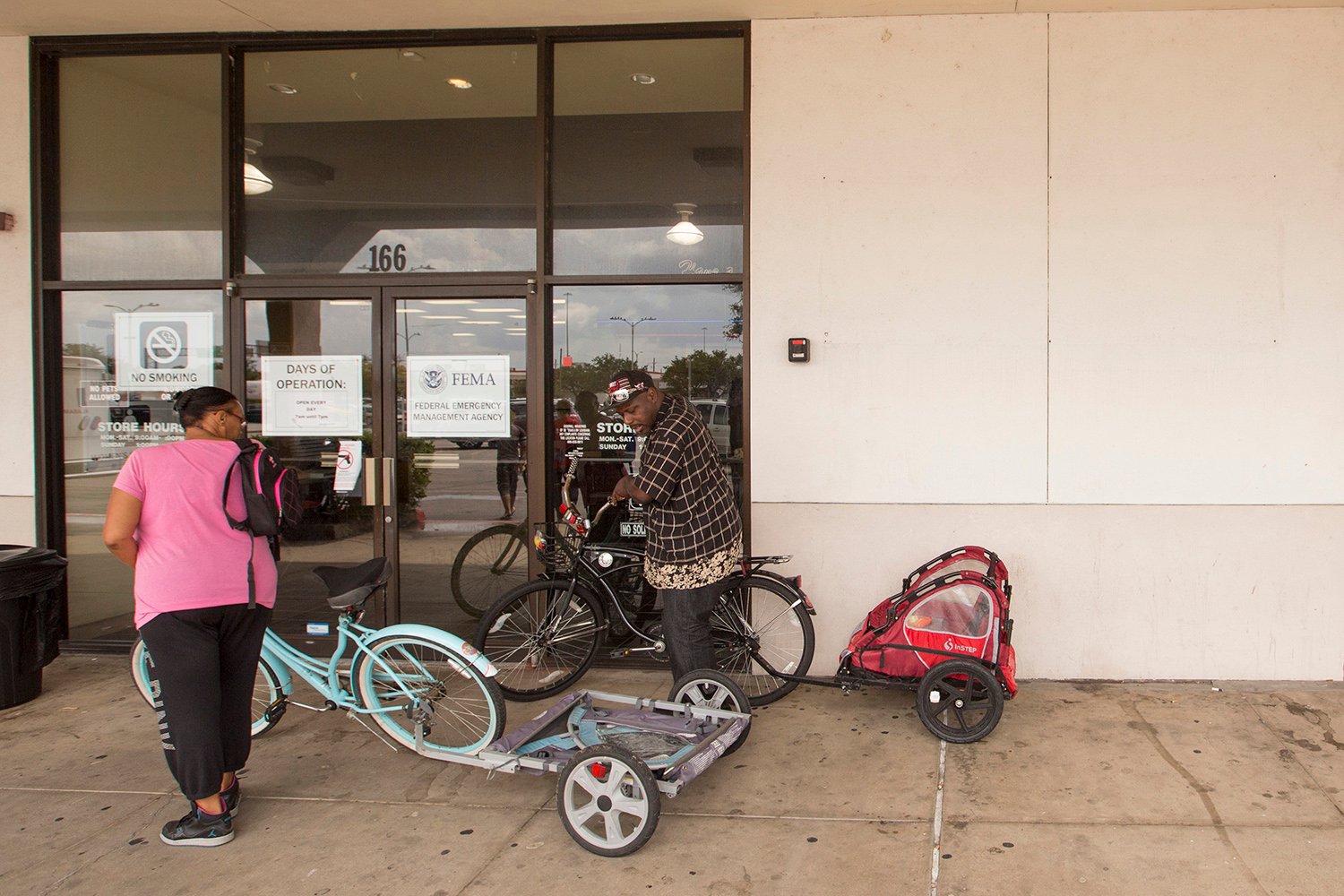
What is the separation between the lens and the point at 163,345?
6000 millimetres

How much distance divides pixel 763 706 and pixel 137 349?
474 cm

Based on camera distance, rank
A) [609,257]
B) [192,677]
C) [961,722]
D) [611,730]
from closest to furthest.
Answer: [192,677] < [611,730] < [961,722] < [609,257]

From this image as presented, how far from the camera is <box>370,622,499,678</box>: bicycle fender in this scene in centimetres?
403

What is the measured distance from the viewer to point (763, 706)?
508 centimetres

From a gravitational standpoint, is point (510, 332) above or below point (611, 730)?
above

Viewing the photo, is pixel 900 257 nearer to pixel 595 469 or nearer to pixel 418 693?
pixel 595 469

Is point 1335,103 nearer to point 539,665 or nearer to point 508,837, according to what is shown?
point 539,665

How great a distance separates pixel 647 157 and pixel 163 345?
3479 mm

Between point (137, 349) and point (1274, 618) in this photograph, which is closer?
point (1274, 618)

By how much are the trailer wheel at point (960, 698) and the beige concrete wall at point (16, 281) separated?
227 inches

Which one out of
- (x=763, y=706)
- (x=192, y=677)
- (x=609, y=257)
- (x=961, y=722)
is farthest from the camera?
(x=609, y=257)

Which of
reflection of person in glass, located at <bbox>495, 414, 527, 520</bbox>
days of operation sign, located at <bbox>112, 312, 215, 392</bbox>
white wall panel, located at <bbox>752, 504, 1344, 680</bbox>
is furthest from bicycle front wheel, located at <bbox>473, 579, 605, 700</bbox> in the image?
days of operation sign, located at <bbox>112, 312, 215, 392</bbox>

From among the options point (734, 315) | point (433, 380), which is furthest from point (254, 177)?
point (734, 315)

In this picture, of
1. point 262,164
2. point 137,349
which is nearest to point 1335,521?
point 262,164
